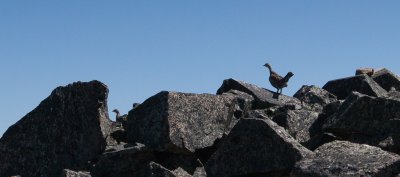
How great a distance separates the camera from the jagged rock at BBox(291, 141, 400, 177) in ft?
48.4

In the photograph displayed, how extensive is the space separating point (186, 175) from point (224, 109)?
3470mm

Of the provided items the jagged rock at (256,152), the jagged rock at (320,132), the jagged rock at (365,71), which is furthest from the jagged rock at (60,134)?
the jagged rock at (365,71)

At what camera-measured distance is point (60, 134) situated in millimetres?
19516

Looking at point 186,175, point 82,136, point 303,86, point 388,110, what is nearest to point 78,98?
point 82,136

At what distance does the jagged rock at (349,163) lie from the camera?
14758mm

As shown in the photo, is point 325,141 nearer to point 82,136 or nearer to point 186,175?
point 186,175

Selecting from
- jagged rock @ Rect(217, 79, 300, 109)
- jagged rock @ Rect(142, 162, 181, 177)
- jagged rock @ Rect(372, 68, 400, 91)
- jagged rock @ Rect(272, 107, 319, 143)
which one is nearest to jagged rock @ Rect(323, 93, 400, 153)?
jagged rock @ Rect(272, 107, 319, 143)

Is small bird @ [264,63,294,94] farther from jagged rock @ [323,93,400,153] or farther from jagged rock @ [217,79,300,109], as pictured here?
jagged rock @ [323,93,400,153]

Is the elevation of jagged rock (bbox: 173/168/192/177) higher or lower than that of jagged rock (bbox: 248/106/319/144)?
lower

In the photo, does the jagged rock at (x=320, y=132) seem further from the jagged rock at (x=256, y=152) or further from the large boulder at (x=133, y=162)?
the large boulder at (x=133, y=162)

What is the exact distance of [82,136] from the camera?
19141 millimetres

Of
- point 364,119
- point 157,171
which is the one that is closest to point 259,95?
point 364,119

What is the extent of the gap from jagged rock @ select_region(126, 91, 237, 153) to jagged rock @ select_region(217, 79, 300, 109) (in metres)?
2.42

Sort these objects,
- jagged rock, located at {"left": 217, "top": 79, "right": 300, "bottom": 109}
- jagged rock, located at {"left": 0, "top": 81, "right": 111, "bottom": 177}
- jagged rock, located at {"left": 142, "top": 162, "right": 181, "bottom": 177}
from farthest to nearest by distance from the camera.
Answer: jagged rock, located at {"left": 217, "top": 79, "right": 300, "bottom": 109} → jagged rock, located at {"left": 0, "top": 81, "right": 111, "bottom": 177} → jagged rock, located at {"left": 142, "top": 162, "right": 181, "bottom": 177}
